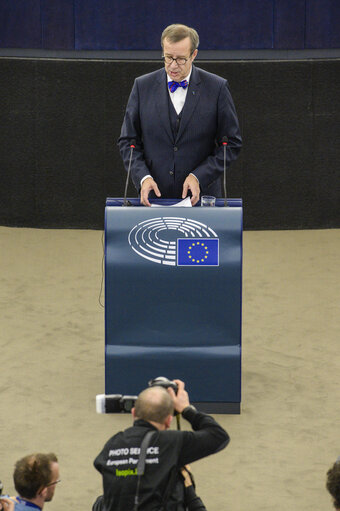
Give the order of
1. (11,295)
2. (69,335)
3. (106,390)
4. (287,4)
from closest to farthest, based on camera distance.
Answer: (106,390), (69,335), (11,295), (287,4)

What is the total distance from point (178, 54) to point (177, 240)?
1.01 m

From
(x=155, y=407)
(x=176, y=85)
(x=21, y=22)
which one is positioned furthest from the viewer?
(x=21, y=22)

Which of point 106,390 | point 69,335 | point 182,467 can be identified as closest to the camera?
point 182,467

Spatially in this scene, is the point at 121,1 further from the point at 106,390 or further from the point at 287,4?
the point at 106,390

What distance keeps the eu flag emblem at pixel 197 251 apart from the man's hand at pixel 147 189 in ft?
1.04

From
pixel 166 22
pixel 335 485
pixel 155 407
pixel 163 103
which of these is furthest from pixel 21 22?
pixel 335 485

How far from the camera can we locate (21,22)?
878 centimetres

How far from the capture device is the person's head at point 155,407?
3.74 meters

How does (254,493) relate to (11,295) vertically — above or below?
below

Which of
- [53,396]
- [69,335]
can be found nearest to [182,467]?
[53,396]

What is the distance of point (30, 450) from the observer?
16.5ft

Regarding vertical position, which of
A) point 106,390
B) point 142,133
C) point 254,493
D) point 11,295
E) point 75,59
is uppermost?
point 75,59

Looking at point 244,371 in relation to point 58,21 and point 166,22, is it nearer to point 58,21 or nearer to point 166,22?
point 166,22

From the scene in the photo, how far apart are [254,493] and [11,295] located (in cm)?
329
